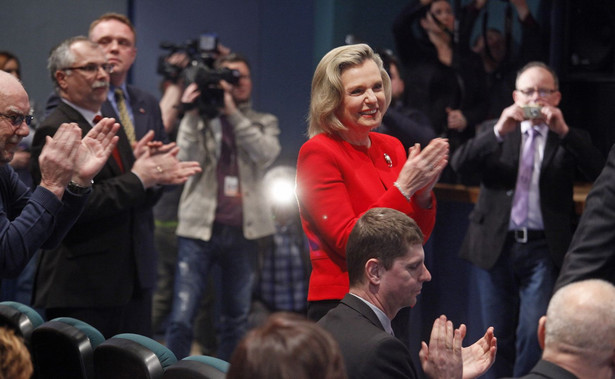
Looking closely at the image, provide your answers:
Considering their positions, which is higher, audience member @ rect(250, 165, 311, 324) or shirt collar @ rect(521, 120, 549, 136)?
shirt collar @ rect(521, 120, 549, 136)

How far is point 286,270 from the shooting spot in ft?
17.8

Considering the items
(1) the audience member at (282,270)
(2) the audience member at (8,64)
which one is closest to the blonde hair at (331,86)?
(1) the audience member at (282,270)

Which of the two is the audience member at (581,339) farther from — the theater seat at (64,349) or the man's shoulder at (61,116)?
the man's shoulder at (61,116)

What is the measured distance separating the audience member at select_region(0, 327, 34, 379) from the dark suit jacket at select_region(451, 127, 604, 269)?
109 inches

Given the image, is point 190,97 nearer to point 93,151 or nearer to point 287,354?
point 93,151

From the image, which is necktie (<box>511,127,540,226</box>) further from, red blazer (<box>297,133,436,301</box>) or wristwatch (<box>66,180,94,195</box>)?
wristwatch (<box>66,180,94,195</box>)

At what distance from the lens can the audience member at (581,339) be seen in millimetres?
1810

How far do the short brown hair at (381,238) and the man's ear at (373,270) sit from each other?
0.01m

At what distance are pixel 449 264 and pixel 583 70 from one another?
1321mm

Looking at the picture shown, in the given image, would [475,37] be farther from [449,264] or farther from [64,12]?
[64,12]

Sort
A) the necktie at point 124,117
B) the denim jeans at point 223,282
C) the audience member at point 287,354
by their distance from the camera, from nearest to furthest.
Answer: the audience member at point 287,354, the necktie at point 124,117, the denim jeans at point 223,282

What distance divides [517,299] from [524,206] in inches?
18.4

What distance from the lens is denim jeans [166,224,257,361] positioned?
4.62m

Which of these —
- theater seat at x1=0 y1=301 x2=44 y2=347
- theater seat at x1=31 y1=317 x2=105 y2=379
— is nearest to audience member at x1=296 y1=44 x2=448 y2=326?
theater seat at x1=31 y1=317 x2=105 y2=379
